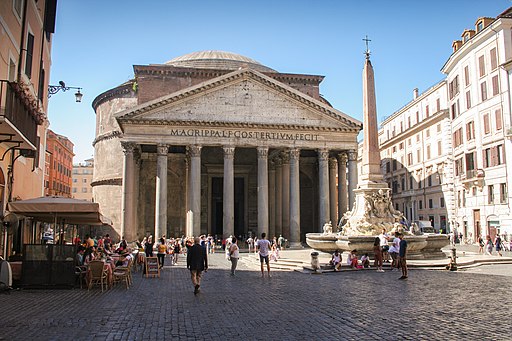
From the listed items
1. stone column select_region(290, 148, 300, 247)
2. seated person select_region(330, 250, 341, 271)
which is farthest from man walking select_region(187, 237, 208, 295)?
stone column select_region(290, 148, 300, 247)

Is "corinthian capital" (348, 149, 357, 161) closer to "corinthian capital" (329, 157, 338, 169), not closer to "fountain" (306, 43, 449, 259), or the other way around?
"corinthian capital" (329, 157, 338, 169)

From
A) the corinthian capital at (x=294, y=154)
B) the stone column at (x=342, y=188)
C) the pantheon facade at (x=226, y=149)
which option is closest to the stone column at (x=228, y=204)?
the pantheon facade at (x=226, y=149)

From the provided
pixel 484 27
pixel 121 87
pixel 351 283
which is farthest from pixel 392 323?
pixel 121 87

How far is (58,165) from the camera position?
5781 centimetres

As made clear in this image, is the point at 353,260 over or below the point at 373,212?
below

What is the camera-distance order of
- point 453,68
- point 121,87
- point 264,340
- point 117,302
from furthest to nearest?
1. point 121,87
2. point 453,68
3. point 117,302
4. point 264,340

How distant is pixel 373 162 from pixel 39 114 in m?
10.8

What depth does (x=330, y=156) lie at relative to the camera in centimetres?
3559

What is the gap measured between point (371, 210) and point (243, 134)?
626 inches

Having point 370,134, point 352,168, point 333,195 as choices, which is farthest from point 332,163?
point 370,134

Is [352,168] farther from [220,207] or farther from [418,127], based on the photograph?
[418,127]

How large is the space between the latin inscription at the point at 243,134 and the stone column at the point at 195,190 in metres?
0.97

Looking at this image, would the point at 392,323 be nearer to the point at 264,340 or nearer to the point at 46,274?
the point at 264,340

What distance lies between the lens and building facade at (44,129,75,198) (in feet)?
176
